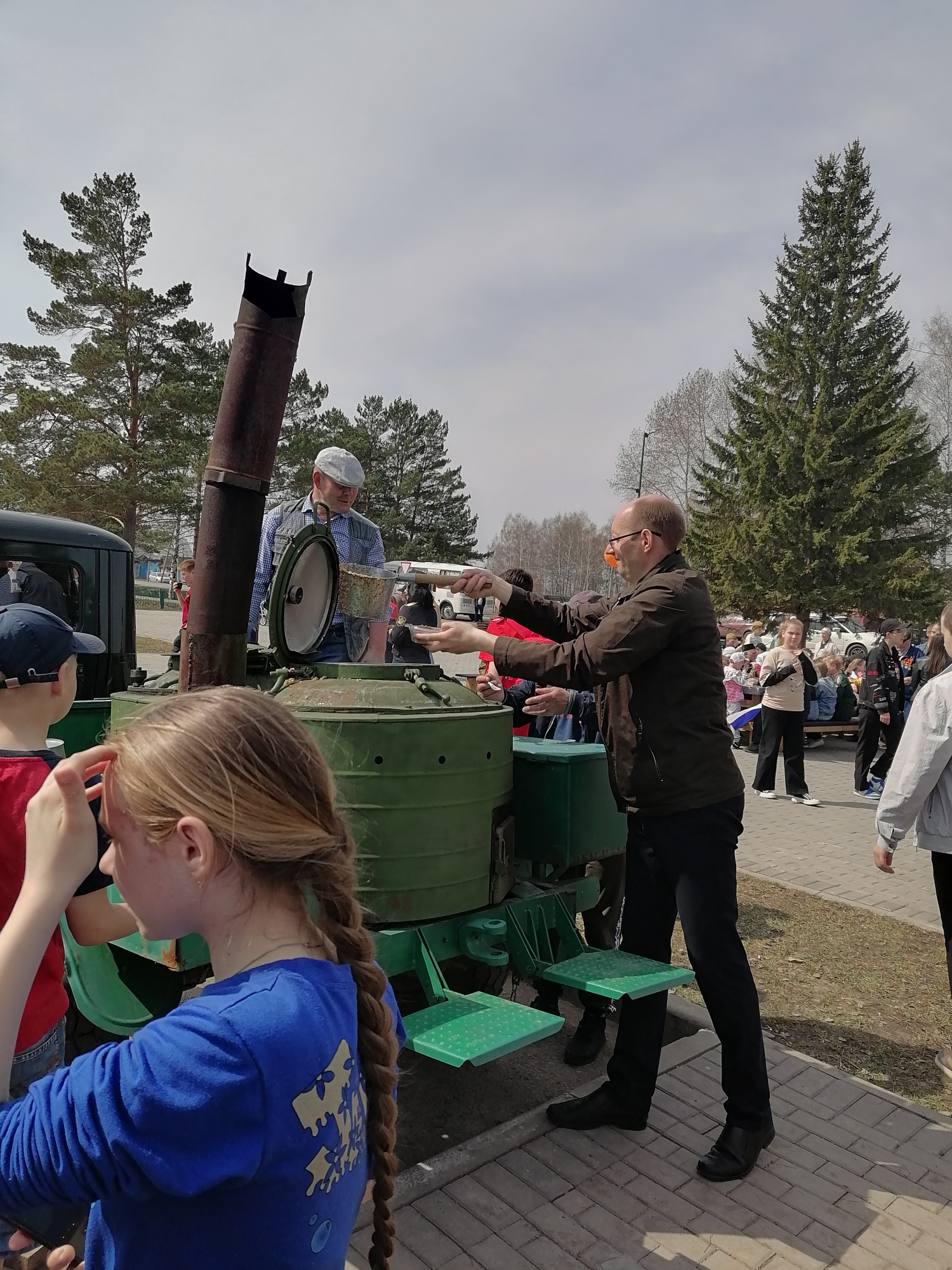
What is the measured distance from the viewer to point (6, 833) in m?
2.24

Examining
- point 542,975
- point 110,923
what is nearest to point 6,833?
point 110,923

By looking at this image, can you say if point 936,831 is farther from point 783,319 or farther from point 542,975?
point 783,319

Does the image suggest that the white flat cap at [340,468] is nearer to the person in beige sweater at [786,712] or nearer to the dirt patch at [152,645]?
the person in beige sweater at [786,712]

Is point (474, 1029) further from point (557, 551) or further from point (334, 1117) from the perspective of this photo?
point (557, 551)

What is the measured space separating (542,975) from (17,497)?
27.4 meters

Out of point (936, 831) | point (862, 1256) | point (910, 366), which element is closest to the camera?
point (862, 1256)

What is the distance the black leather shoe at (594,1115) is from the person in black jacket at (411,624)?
4.66 meters

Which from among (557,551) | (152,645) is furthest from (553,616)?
(557,551)

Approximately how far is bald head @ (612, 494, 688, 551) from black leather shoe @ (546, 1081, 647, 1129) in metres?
2.03

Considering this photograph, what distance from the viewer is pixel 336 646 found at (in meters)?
3.96

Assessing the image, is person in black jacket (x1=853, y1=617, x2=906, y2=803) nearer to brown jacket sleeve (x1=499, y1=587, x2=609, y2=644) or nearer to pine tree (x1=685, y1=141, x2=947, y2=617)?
brown jacket sleeve (x1=499, y1=587, x2=609, y2=644)

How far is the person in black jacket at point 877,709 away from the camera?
10828mm

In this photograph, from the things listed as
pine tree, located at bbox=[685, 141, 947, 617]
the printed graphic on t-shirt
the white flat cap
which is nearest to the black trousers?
the white flat cap

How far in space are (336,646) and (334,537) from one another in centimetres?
46
